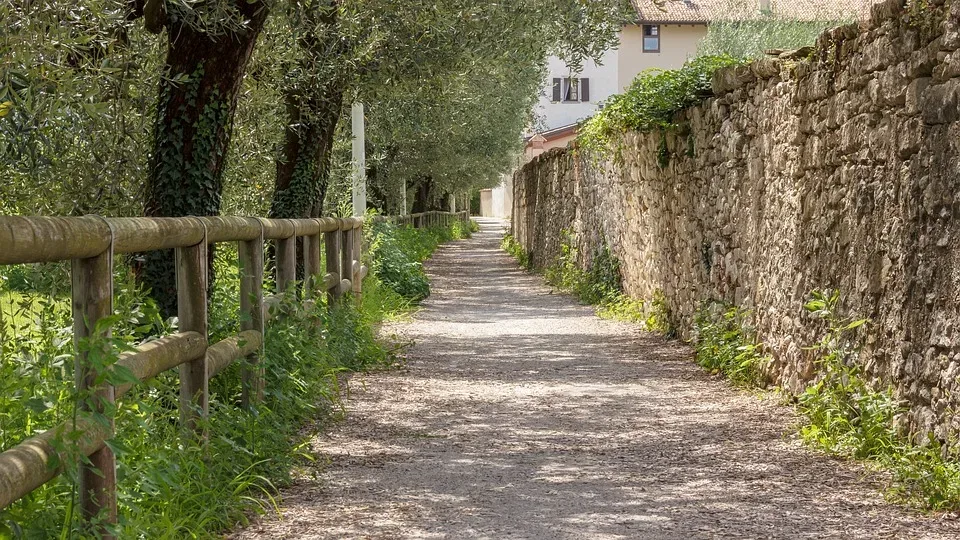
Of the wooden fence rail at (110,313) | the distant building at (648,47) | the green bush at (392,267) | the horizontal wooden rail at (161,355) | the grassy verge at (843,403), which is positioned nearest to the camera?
the wooden fence rail at (110,313)

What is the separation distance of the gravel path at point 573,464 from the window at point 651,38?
163 ft

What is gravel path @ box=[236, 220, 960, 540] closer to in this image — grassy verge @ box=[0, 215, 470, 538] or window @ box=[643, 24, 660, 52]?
grassy verge @ box=[0, 215, 470, 538]

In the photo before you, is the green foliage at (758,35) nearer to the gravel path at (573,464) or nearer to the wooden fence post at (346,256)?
the wooden fence post at (346,256)

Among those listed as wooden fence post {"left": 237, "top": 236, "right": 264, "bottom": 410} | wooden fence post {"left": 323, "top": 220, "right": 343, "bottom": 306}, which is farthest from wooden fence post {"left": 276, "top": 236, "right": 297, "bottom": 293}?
wooden fence post {"left": 323, "top": 220, "right": 343, "bottom": 306}

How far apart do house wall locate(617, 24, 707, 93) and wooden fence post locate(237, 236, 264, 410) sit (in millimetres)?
52333

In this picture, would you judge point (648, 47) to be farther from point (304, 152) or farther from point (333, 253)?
point (333, 253)

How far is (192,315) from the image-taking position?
16.6 feet

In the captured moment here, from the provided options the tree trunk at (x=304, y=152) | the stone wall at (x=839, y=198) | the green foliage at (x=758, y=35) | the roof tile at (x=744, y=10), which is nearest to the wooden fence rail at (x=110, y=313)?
the stone wall at (x=839, y=198)

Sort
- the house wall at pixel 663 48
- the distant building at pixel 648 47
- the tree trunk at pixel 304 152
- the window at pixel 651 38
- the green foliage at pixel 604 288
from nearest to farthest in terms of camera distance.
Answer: the tree trunk at pixel 304 152, the green foliage at pixel 604 288, the distant building at pixel 648 47, the house wall at pixel 663 48, the window at pixel 651 38

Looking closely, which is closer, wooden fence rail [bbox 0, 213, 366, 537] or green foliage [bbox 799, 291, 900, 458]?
wooden fence rail [bbox 0, 213, 366, 537]

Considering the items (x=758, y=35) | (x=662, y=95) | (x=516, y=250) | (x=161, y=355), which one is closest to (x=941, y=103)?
(x=161, y=355)

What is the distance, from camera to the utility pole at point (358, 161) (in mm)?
16672

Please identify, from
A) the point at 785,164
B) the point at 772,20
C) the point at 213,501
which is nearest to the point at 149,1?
the point at 213,501

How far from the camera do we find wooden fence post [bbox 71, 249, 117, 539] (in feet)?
11.6
